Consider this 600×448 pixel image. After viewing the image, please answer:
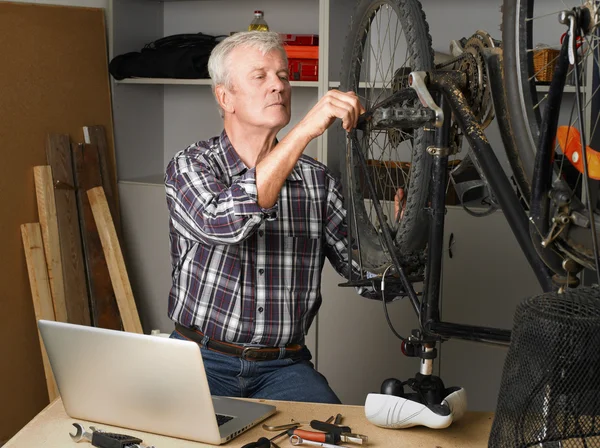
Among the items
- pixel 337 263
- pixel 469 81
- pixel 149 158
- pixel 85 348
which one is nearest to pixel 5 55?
pixel 149 158

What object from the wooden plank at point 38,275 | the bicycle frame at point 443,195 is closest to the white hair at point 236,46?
the bicycle frame at point 443,195

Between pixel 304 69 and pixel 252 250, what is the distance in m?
1.14

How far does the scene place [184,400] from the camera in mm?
1284

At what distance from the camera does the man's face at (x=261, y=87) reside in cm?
191

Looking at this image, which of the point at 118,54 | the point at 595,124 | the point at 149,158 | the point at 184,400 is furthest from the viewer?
the point at 149,158

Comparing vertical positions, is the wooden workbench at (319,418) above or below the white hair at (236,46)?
below

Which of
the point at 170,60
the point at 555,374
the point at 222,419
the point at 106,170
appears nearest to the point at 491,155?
the point at 555,374

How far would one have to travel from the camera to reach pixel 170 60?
307 cm

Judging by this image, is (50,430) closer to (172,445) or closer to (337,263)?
(172,445)

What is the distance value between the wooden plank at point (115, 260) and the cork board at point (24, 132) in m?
0.23

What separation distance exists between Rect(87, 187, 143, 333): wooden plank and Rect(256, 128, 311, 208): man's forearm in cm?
160

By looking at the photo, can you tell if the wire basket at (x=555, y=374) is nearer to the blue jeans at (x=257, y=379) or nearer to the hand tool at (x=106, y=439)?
the hand tool at (x=106, y=439)

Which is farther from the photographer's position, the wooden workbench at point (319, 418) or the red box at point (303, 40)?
the red box at point (303, 40)

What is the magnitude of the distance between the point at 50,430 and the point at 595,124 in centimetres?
96
